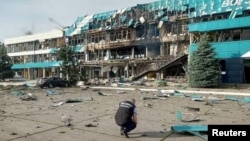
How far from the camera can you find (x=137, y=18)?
2138 inches

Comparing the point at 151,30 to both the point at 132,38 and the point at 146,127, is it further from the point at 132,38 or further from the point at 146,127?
the point at 146,127

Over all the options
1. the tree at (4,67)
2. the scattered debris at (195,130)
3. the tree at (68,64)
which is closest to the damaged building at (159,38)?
the tree at (68,64)

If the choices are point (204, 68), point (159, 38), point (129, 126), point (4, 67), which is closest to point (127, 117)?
point (129, 126)

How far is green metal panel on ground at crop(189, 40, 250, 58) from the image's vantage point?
35656 mm

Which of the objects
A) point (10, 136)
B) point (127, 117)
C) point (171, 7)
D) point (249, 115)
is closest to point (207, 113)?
point (249, 115)

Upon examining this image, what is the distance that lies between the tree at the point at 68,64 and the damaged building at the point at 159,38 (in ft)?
4.15

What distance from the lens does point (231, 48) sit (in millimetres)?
36625

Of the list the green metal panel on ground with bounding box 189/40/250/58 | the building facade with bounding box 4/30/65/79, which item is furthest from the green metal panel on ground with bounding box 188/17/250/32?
the building facade with bounding box 4/30/65/79

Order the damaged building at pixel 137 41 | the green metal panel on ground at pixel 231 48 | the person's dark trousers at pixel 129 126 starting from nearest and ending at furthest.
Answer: the person's dark trousers at pixel 129 126 < the green metal panel on ground at pixel 231 48 < the damaged building at pixel 137 41

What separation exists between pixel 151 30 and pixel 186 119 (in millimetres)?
39167

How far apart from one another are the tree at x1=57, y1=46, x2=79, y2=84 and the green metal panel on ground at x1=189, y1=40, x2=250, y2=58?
20.1 m

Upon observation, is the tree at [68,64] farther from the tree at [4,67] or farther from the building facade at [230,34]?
the tree at [4,67]

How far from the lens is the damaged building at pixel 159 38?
37.0 m

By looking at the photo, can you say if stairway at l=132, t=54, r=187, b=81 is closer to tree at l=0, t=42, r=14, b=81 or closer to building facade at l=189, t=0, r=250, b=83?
building facade at l=189, t=0, r=250, b=83
